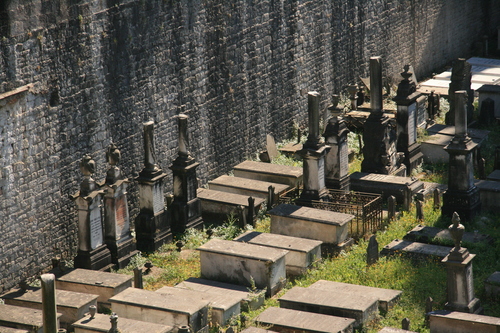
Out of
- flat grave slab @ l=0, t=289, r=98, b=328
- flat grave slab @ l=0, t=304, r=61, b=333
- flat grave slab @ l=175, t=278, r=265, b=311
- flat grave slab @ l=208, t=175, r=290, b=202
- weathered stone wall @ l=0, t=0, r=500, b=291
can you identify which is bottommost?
flat grave slab @ l=175, t=278, r=265, b=311

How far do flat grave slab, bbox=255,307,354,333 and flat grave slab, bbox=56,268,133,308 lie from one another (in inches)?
91.4

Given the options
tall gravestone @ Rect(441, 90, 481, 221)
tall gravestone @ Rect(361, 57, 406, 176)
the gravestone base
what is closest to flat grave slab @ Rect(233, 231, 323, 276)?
the gravestone base

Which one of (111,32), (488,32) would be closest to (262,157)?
(111,32)

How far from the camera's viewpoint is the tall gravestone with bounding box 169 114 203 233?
54.4 feet

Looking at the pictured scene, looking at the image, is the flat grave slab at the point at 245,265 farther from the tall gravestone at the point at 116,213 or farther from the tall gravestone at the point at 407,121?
the tall gravestone at the point at 407,121

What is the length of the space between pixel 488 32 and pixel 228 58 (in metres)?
15.6

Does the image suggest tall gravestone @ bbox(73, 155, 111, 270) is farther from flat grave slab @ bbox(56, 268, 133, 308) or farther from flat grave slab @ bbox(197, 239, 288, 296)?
flat grave slab @ bbox(197, 239, 288, 296)

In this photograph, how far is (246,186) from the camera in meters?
17.9

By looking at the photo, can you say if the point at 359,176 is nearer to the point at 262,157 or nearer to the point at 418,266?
the point at 262,157

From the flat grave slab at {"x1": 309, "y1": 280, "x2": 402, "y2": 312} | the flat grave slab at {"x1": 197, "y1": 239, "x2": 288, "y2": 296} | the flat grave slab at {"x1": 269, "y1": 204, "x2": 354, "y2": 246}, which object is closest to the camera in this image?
the flat grave slab at {"x1": 309, "y1": 280, "x2": 402, "y2": 312}

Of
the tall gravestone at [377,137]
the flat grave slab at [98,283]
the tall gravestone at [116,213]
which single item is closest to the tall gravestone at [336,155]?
the tall gravestone at [377,137]

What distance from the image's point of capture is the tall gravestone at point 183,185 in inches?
653

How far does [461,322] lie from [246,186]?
6550 millimetres

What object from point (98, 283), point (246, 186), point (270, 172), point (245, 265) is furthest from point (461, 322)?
point (270, 172)
